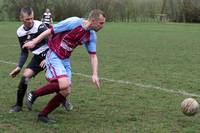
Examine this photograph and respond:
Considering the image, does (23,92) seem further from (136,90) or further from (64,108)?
(136,90)

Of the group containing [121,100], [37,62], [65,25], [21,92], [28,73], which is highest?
[65,25]

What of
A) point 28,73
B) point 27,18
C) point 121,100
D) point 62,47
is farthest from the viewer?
point 121,100

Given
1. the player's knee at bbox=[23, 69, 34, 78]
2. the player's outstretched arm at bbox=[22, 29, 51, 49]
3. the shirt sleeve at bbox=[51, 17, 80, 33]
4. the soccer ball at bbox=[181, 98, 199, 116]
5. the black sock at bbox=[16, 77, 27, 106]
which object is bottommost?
the soccer ball at bbox=[181, 98, 199, 116]

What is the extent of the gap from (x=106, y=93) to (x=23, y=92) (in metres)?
2.04

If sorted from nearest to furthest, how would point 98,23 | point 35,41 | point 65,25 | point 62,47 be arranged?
1. point 98,23
2. point 35,41
3. point 65,25
4. point 62,47

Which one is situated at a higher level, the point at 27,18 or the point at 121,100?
the point at 27,18

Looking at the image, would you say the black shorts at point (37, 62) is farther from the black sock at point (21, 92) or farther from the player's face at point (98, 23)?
the player's face at point (98, 23)

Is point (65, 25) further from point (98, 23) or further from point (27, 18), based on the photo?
point (27, 18)

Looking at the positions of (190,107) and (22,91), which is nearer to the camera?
(190,107)

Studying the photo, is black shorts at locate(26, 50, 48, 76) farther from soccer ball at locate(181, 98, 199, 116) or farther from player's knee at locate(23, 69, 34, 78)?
soccer ball at locate(181, 98, 199, 116)

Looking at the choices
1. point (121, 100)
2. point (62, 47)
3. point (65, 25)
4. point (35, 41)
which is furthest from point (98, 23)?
point (121, 100)

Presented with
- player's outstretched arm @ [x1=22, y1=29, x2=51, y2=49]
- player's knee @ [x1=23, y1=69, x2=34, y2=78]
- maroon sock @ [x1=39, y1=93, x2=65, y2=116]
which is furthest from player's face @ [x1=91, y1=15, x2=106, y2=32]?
player's knee @ [x1=23, y1=69, x2=34, y2=78]

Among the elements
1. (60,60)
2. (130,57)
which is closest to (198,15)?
(130,57)

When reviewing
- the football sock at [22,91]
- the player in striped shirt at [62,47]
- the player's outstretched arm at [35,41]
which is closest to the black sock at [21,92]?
the football sock at [22,91]
